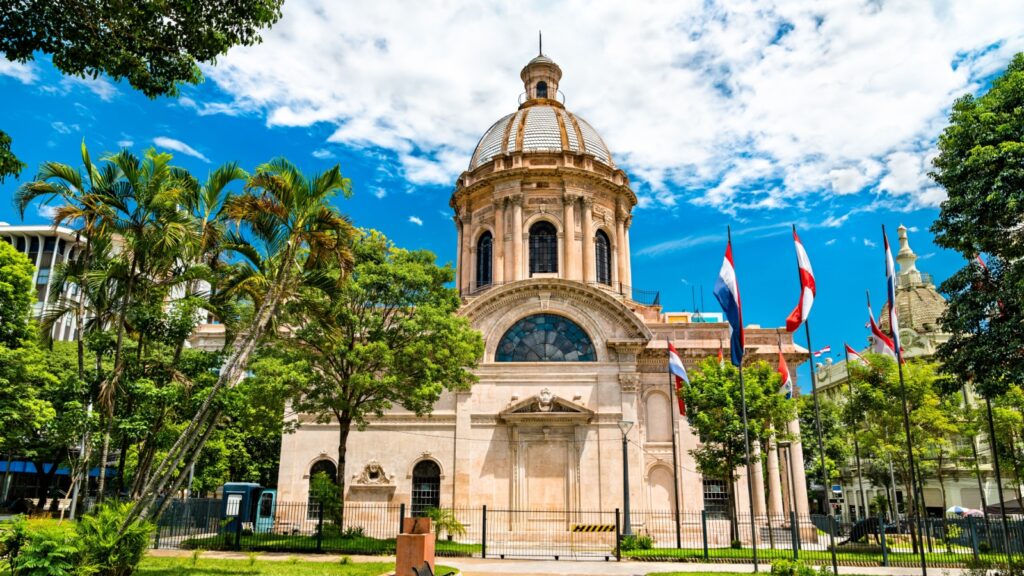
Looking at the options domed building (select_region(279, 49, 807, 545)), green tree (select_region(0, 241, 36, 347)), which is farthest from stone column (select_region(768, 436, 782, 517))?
green tree (select_region(0, 241, 36, 347))

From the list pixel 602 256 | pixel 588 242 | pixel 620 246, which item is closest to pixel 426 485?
pixel 588 242

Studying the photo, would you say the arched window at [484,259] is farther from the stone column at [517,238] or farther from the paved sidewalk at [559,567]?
the paved sidewalk at [559,567]

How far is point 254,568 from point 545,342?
20.2m

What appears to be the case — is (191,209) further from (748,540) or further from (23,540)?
(748,540)

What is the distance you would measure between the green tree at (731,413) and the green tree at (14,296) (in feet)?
89.0

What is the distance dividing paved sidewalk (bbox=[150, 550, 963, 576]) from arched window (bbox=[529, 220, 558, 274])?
822 inches

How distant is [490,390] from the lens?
34.9 metres

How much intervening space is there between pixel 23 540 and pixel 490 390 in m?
24.0

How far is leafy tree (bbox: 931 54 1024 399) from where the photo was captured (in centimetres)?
1767

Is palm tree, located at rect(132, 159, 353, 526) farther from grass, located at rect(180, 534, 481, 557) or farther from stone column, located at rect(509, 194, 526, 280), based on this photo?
stone column, located at rect(509, 194, 526, 280)

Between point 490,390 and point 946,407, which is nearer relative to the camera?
point 946,407

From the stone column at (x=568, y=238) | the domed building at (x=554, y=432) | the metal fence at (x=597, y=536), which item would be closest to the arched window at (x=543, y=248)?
the stone column at (x=568, y=238)

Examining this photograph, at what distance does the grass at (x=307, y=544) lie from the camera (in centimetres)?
2427

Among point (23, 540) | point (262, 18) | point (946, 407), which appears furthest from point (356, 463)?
point (946, 407)
